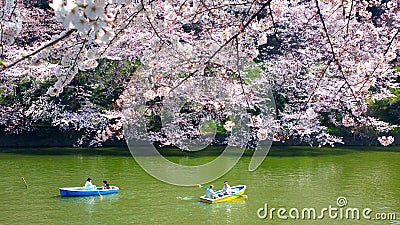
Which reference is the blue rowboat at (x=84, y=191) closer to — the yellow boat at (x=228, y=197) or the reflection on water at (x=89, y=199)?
the reflection on water at (x=89, y=199)

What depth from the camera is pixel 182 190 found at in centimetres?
909

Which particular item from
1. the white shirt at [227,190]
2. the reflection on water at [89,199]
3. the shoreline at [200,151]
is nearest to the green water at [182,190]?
the reflection on water at [89,199]

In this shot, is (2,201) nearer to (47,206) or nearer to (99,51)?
(47,206)

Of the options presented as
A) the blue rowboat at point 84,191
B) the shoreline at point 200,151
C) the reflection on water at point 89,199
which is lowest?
the reflection on water at point 89,199

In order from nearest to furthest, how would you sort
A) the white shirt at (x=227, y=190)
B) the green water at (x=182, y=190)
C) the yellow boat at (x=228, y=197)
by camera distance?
1. the green water at (x=182, y=190)
2. the yellow boat at (x=228, y=197)
3. the white shirt at (x=227, y=190)

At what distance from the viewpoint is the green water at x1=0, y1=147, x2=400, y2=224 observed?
735 cm

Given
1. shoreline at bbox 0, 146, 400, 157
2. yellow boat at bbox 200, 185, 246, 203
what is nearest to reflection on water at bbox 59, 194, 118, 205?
yellow boat at bbox 200, 185, 246, 203

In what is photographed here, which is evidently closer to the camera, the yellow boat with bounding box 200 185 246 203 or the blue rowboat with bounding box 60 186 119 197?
the yellow boat with bounding box 200 185 246 203

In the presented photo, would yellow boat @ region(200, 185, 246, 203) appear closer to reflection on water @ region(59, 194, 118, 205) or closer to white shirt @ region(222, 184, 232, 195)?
white shirt @ region(222, 184, 232, 195)

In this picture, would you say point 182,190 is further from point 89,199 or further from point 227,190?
point 89,199

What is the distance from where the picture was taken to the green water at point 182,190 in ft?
24.1

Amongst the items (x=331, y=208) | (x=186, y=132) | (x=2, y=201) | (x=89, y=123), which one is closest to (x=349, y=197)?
(x=331, y=208)

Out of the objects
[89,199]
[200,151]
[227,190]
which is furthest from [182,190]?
[200,151]

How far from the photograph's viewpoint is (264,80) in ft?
40.9
